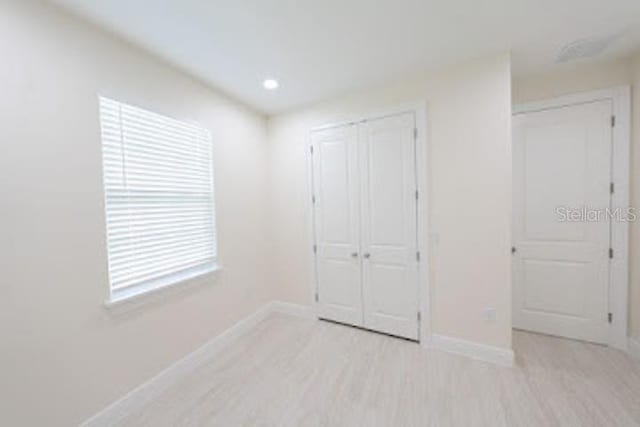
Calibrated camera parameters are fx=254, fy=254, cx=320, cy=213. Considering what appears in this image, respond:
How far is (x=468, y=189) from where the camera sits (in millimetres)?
2148

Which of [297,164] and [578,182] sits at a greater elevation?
[297,164]

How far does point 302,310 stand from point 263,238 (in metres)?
0.99

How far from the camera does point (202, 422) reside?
1613mm

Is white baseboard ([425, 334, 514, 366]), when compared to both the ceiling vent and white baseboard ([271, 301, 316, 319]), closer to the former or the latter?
white baseboard ([271, 301, 316, 319])

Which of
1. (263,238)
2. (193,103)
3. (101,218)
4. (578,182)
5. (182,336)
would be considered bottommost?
(182,336)

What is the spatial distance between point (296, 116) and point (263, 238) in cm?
151

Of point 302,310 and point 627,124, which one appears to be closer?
point 627,124

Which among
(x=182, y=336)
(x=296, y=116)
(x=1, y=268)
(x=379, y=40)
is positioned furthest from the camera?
(x=296, y=116)

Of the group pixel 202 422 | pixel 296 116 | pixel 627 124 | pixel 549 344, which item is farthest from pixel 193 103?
pixel 549 344

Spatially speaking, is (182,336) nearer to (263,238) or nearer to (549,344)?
(263,238)

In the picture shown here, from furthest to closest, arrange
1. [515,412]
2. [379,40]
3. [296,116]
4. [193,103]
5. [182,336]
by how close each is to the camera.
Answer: [296,116] → [193,103] → [182,336] → [379,40] → [515,412]

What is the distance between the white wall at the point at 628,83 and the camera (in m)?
2.07

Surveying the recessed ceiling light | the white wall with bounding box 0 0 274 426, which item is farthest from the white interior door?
the white wall with bounding box 0 0 274 426
